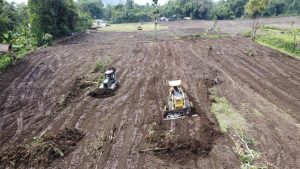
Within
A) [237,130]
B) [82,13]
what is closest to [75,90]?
[237,130]

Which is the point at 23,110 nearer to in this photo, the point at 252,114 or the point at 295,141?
the point at 252,114

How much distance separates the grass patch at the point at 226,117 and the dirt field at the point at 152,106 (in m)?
0.39

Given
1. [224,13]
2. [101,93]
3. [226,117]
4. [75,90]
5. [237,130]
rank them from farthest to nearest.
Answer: [224,13], [75,90], [101,93], [226,117], [237,130]

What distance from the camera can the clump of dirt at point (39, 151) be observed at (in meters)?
15.0

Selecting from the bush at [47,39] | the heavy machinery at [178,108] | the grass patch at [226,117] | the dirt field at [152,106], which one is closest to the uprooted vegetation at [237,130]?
the grass patch at [226,117]

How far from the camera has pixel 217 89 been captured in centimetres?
2445

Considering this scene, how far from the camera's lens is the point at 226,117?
19266mm

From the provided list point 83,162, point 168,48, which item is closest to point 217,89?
point 83,162

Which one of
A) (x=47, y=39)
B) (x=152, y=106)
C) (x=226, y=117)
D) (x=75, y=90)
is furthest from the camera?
(x=47, y=39)

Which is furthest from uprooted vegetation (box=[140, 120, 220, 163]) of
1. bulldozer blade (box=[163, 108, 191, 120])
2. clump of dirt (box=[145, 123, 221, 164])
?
bulldozer blade (box=[163, 108, 191, 120])

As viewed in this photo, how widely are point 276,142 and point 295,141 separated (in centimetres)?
94

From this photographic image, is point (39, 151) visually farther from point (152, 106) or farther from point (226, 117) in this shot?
point (226, 117)

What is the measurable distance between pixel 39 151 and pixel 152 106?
7981mm

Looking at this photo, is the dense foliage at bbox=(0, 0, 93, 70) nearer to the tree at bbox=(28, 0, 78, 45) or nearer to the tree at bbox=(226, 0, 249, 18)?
the tree at bbox=(28, 0, 78, 45)
